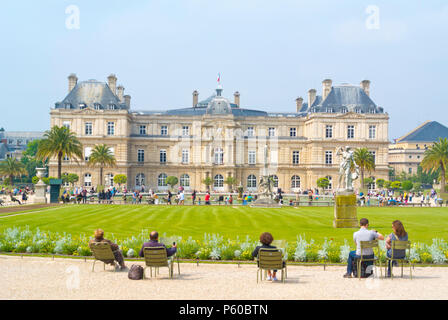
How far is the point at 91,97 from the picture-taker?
81.1 meters

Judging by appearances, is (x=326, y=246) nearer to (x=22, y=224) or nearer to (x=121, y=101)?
(x=22, y=224)

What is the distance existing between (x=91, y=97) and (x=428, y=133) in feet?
320

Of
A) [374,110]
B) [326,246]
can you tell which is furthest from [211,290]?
[374,110]

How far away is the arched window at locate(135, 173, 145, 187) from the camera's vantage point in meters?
82.6

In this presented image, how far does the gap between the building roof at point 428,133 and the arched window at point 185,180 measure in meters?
80.9

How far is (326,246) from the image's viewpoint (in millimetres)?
16984

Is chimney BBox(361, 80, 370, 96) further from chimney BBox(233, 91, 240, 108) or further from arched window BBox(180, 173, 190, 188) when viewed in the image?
arched window BBox(180, 173, 190, 188)

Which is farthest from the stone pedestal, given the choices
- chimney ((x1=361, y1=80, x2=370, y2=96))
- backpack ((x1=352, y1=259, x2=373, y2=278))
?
chimney ((x1=361, y1=80, x2=370, y2=96))

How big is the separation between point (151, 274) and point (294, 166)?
71.1m

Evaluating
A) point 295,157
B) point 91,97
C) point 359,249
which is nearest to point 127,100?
point 91,97

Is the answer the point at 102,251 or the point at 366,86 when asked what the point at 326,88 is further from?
the point at 102,251

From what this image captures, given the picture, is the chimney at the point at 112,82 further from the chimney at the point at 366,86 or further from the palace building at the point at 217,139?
the chimney at the point at 366,86

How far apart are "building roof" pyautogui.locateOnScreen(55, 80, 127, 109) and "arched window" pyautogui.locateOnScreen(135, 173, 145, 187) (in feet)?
37.9

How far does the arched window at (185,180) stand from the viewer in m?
82.0
